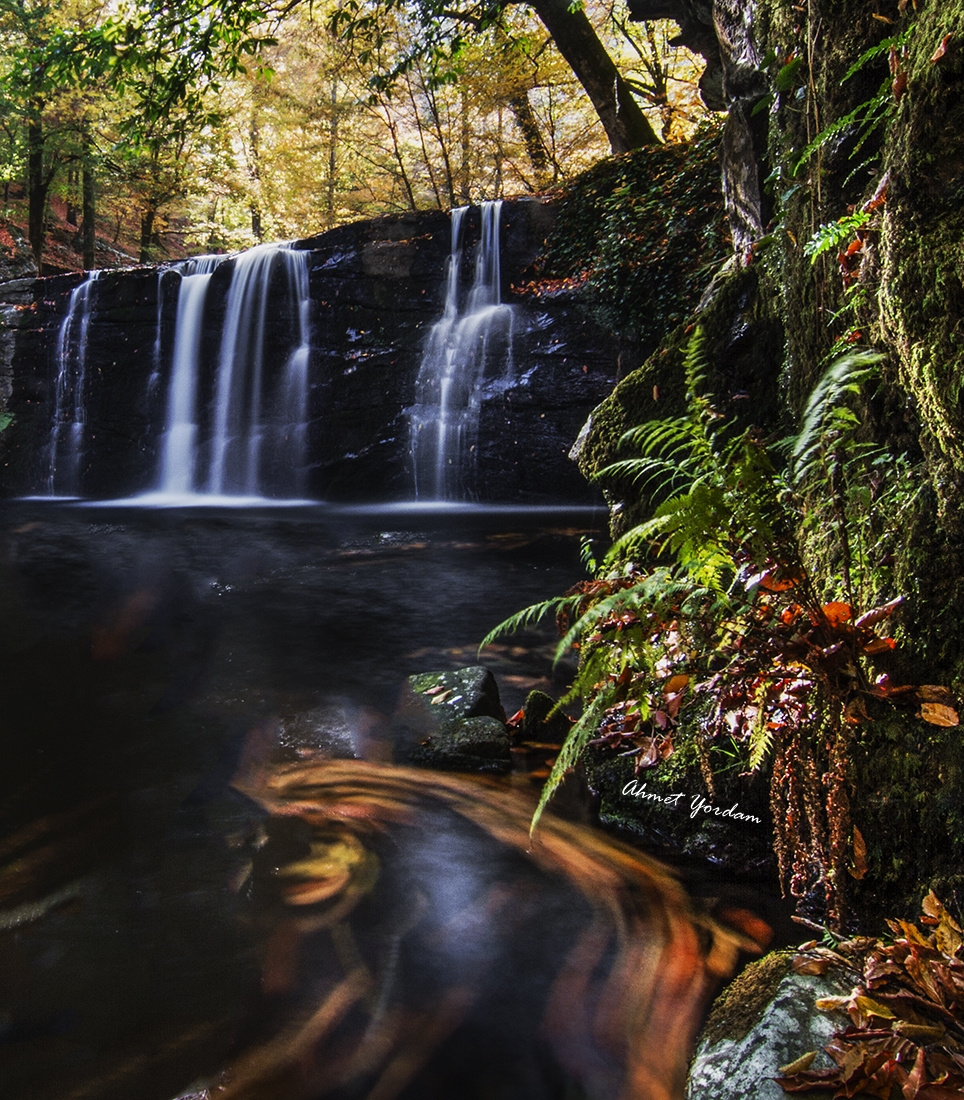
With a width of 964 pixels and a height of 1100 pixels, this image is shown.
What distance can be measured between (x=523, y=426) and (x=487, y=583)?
563 cm

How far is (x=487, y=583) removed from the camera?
8.13m

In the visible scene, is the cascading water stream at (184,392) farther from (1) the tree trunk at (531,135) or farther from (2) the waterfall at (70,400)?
(1) the tree trunk at (531,135)

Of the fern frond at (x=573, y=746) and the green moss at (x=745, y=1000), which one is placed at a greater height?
the fern frond at (x=573, y=746)

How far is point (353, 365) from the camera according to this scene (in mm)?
14719

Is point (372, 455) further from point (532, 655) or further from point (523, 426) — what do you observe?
point (532, 655)

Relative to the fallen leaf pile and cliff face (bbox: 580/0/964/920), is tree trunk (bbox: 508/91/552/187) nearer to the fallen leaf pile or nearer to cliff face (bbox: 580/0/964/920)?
cliff face (bbox: 580/0/964/920)

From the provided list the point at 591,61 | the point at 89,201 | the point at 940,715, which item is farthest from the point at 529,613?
the point at 89,201

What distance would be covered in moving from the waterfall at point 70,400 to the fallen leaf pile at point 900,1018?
17.3m

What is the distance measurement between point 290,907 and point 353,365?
12942 millimetres

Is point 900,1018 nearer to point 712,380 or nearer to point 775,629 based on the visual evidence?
point 775,629

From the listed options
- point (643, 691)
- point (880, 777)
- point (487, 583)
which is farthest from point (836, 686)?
point (487, 583)

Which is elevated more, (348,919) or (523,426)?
(523,426)

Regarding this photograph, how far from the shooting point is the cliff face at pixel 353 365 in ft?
42.7

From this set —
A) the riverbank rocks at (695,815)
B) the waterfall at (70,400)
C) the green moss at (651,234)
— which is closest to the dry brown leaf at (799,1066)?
the riverbank rocks at (695,815)
